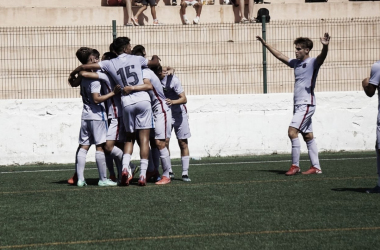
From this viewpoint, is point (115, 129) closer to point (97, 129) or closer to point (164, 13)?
point (97, 129)

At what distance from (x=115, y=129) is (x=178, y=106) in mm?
1275

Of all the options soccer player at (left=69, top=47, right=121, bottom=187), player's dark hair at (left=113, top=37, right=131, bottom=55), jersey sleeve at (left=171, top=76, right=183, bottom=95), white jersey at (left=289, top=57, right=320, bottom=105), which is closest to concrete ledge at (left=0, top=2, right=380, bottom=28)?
white jersey at (left=289, top=57, right=320, bottom=105)

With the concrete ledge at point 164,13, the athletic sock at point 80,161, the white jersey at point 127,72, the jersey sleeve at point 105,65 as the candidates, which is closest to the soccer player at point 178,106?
the white jersey at point 127,72

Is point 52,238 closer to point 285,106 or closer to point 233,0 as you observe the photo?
point 285,106

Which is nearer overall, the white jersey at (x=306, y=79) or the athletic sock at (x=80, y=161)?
the athletic sock at (x=80, y=161)

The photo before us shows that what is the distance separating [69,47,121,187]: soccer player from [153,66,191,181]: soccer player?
3.15 ft

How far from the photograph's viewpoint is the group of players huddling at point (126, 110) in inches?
405

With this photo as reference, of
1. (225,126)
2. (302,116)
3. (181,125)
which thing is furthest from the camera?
(225,126)

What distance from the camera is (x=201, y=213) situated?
26.6 feet

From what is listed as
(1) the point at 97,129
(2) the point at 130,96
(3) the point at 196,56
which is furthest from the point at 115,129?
(3) the point at 196,56

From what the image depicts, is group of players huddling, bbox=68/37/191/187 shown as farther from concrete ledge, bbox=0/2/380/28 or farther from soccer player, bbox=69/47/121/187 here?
concrete ledge, bbox=0/2/380/28

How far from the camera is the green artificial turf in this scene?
6.64 metres

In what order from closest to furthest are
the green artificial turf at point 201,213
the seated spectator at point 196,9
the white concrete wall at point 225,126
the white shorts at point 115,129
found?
the green artificial turf at point 201,213 < the white shorts at point 115,129 < the white concrete wall at point 225,126 < the seated spectator at point 196,9

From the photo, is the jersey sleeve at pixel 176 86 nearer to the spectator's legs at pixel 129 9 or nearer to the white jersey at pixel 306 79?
the white jersey at pixel 306 79
